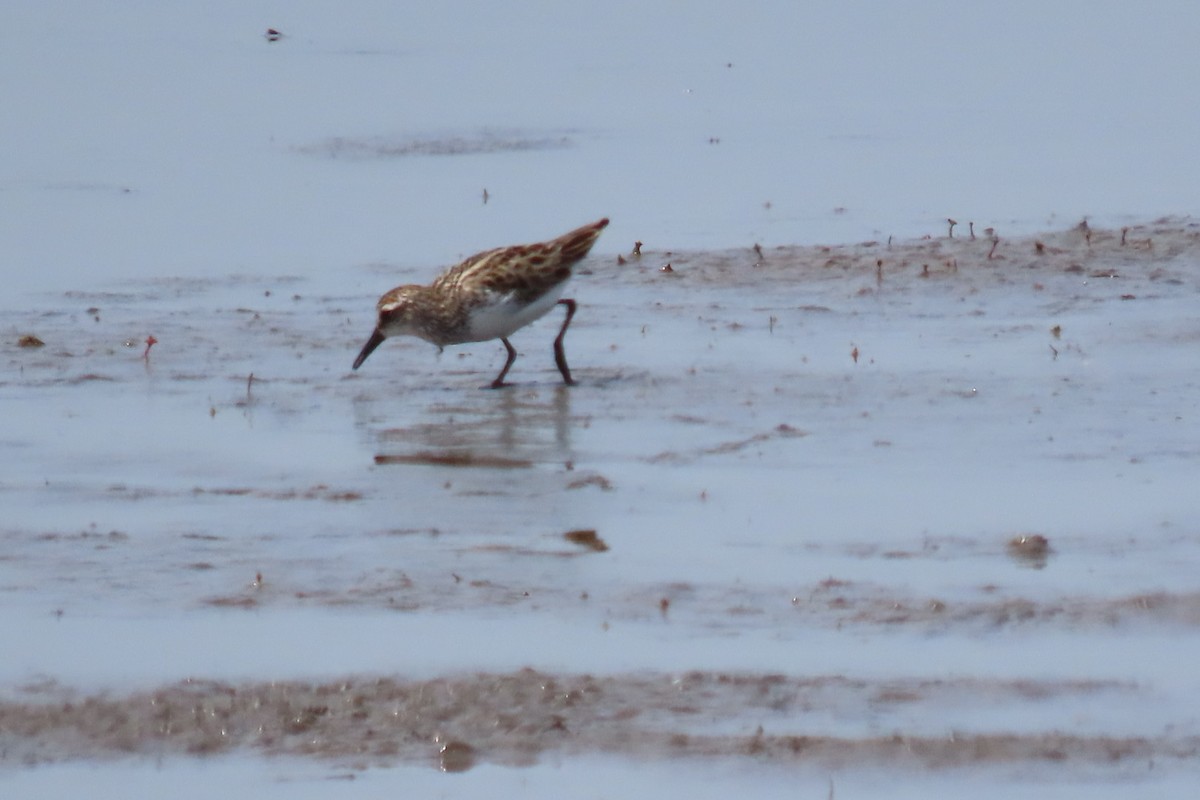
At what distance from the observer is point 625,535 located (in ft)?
28.9

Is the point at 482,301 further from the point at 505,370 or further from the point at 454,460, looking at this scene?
the point at 454,460

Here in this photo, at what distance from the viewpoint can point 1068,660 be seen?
7.29m

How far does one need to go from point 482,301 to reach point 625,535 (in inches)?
146

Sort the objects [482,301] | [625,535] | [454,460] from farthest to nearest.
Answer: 1. [482,301]
2. [454,460]
3. [625,535]

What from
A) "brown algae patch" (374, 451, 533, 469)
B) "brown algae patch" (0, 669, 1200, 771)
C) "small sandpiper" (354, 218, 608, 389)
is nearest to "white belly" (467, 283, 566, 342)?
"small sandpiper" (354, 218, 608, 389)

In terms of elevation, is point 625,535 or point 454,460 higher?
point 454,460

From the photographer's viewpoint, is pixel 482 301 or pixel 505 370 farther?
pixel 482 301

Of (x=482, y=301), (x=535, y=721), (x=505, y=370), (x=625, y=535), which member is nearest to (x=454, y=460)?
(x=625, y=535)

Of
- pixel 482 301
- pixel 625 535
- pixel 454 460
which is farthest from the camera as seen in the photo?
pixel 482 301

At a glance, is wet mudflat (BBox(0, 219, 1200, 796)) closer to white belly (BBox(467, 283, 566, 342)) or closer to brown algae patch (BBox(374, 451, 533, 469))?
brown algae patch (BBox(374, 451, 533, 469))

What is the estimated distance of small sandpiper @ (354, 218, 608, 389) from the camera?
12.3 meters

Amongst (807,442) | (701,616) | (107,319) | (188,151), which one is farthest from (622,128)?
(701,616)

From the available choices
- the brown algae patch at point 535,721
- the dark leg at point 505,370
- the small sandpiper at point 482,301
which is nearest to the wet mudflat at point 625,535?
the brown algae patch at point 535,721

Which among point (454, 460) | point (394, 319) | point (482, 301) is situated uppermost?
point (482, 301)
